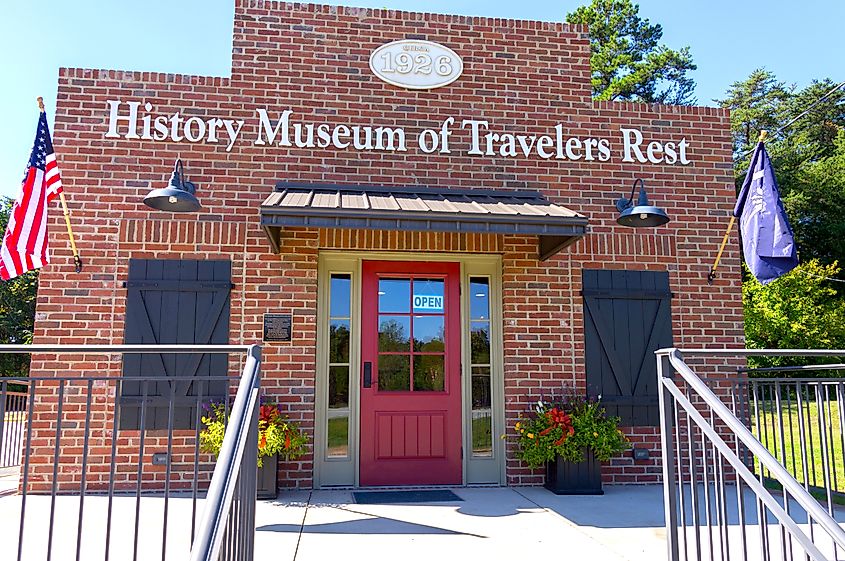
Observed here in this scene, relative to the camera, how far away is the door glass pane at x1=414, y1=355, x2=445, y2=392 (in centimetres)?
628

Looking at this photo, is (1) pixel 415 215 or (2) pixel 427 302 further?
(2) pixel 427 302

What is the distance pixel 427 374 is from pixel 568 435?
1390mm

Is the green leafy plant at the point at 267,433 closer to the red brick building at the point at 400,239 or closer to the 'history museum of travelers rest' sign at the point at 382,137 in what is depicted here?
the red brick building at the point at 400,239

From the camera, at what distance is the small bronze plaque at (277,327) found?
604cm

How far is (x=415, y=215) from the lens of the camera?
533 cm

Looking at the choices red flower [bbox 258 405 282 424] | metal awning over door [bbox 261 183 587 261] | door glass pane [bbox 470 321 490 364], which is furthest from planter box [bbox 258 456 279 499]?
door glass pane [bbox 470 321 490 364]

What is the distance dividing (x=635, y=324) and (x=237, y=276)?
12.3ft

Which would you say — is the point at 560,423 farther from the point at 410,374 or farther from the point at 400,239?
the point at 400,239

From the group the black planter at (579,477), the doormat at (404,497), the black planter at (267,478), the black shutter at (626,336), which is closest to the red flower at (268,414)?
the black planter at (267,478)

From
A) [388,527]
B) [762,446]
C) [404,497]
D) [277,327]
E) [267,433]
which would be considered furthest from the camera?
[277,327]

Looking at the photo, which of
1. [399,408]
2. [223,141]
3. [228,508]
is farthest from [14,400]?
→ [228,508]

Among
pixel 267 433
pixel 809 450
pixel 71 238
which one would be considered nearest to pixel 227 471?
pixel 267 433

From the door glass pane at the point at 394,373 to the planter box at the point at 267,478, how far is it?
1229mm

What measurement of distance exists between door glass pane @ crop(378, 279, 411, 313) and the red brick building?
0.7 inches
